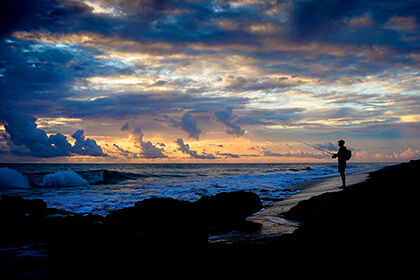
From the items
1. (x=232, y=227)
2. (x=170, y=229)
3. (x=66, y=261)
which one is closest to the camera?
(x=66, y=261)

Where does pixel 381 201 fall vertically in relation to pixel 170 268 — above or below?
above

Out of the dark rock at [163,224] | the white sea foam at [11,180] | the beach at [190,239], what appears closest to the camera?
the beach at [190,239]

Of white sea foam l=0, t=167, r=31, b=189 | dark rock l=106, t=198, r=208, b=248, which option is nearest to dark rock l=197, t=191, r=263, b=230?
dark rock l=106, t=198, r=208, b=248

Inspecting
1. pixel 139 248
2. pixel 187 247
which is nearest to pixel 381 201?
pixel 187 247

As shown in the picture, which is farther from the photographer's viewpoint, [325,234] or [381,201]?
[381,201]

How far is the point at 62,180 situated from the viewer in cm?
2581

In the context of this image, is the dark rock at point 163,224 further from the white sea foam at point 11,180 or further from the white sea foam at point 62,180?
the white sea foam at point 62,180

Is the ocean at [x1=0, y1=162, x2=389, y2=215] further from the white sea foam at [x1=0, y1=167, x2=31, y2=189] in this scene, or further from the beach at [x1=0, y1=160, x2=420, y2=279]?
the beach at [x1=0, y1=160, x2=420, y2=279]

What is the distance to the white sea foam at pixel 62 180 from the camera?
25.0m

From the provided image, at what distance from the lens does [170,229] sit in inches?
218

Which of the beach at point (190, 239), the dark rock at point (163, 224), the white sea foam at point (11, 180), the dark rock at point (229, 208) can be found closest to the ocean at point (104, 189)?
the white sea foam at point (11, 180)

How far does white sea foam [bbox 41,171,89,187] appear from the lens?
25031mm

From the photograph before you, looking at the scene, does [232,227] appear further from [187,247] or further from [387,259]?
[387,259]

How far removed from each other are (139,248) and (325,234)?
3.45m
